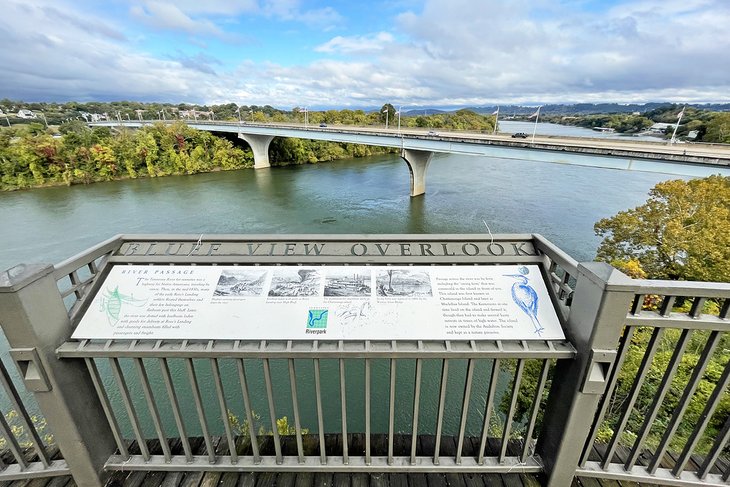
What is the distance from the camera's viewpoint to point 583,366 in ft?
6.12

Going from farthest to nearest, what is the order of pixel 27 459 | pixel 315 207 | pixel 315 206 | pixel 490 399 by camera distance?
pixel 315 206
pixel 315 207
pixel 27 459
pixel 490 399

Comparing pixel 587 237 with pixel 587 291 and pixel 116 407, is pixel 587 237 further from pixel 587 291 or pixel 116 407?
pixel 116 407

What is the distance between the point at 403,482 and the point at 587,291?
1.70 m

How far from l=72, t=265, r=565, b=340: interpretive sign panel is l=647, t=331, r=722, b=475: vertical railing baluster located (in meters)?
0.70

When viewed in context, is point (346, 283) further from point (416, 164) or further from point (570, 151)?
point (416, 164)

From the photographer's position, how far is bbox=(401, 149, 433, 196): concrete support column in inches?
911

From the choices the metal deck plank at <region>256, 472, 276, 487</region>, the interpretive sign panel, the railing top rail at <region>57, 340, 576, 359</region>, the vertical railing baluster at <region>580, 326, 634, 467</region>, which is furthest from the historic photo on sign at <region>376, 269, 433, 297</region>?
the metal deck plank at <region>256, 472, 276, 487</region>

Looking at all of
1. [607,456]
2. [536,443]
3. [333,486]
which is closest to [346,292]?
[333,486]

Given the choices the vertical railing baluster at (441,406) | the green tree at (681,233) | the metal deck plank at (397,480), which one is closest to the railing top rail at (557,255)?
the vertical railing baluster at (441,406)

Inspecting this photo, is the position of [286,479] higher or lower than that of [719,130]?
lower

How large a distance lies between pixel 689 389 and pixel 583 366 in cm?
66

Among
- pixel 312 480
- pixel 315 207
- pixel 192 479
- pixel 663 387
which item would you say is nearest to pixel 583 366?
pixel 663 387

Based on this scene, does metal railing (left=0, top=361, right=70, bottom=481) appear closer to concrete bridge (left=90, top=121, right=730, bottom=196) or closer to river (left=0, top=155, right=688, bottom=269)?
river (left=0, top=155, right=688, bottom=269)

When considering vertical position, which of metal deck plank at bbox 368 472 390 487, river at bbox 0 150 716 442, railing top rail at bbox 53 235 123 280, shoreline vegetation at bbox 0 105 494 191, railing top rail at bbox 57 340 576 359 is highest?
railing top rail at bbox 53 235 123 280
